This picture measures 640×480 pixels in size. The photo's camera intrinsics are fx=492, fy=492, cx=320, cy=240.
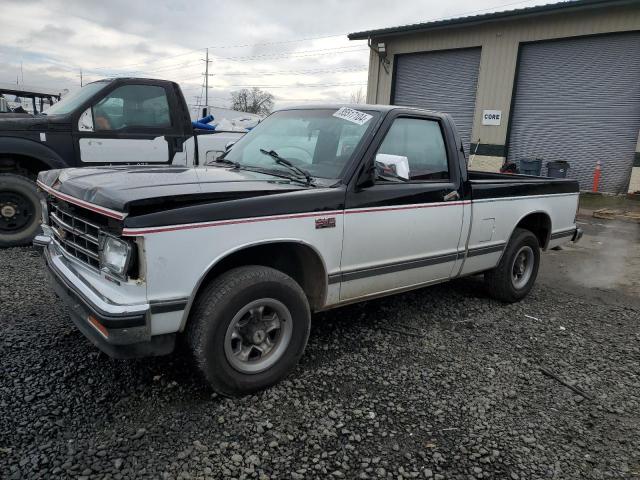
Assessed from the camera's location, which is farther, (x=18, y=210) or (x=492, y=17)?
(x=492, y=17)

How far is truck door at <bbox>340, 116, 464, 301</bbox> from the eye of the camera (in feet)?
11.3

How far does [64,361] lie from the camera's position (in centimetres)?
332

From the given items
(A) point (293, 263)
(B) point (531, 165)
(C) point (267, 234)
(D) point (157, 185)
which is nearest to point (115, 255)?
(D) point (157, 185)

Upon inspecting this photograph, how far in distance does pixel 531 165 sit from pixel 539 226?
34.5 ft

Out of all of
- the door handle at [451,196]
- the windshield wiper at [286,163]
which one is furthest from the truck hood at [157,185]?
the door handle at [451,196]

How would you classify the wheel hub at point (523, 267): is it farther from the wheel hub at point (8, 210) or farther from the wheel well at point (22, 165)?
the wheel hub at point (8, 210)

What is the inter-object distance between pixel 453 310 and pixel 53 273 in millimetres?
3467

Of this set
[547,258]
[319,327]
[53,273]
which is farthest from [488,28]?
[53,273]

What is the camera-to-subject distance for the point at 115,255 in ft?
8.45

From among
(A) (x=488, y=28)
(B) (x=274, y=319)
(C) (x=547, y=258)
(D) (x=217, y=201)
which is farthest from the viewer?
(A) (x=488, y=28)

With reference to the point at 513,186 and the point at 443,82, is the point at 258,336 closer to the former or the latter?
the point at 513,186

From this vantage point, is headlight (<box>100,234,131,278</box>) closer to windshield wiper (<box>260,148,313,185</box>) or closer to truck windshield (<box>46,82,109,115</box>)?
windshield wiper (<box>260,148,313,185</box>)

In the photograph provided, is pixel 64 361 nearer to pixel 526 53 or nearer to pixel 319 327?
pixel 319 327

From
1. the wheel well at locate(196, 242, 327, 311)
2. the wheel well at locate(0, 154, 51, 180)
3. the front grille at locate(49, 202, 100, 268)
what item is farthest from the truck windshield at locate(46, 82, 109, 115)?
the wheel well at locate(196, 242, 327, 311)
